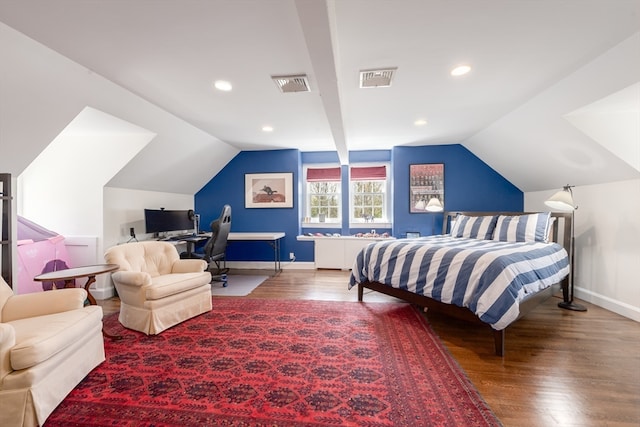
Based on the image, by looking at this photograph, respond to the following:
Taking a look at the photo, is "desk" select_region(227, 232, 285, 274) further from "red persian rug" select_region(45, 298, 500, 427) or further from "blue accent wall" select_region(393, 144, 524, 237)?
"blue accent wall" select_region(393, 144, 524, 237)

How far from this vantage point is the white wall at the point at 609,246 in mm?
2865

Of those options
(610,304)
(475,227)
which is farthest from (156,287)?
(610,304)

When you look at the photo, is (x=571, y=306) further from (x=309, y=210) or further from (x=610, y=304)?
(x=309, y=210)

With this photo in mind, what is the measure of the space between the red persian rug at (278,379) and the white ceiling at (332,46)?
2.22m

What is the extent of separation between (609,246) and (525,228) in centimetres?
86

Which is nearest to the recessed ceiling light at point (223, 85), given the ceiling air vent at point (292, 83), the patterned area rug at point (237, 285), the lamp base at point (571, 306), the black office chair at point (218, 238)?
the ceiling air vent at point (292, 83)

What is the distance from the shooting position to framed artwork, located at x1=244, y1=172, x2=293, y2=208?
5441 millimetres

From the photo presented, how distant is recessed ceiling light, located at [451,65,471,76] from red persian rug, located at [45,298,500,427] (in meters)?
2.42

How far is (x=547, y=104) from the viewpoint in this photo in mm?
2891

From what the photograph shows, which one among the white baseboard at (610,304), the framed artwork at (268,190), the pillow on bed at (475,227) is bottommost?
the white baseboard at (610,304)

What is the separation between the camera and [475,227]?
387 cm

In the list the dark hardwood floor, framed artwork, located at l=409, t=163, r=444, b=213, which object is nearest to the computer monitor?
the dark hardwood floor

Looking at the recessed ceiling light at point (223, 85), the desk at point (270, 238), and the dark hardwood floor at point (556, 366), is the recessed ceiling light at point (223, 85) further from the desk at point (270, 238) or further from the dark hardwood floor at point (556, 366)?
the dark hardwood floor at point (556, 366)

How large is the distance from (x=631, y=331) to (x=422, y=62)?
3.21 m
